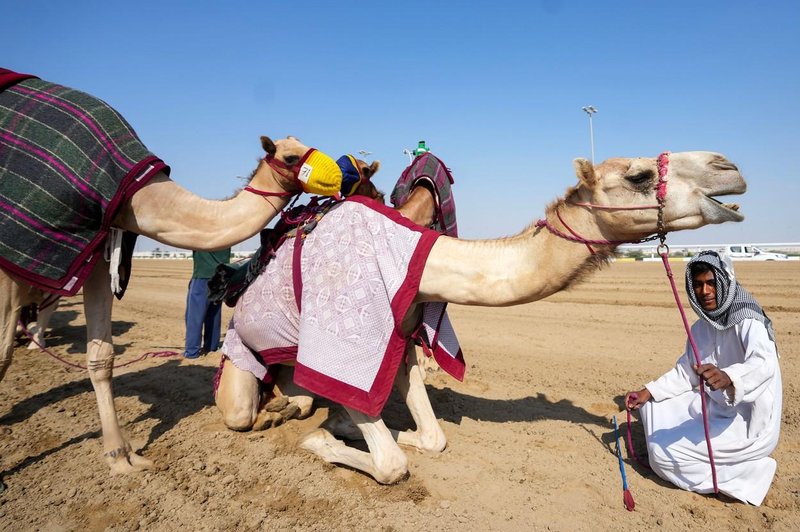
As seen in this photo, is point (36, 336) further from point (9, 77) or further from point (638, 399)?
point (638, 399)

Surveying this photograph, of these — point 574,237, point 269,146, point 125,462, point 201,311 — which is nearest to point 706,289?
point 574,237

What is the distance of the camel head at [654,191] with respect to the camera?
267 centimetres

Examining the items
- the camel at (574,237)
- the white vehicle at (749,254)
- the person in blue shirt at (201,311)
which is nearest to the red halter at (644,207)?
the camel at (574,237)

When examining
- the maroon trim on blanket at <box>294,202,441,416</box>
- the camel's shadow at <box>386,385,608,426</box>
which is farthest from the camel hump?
the camel's shadow at <box>386,385,608,426</box>

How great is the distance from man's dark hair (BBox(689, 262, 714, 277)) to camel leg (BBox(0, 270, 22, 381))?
437cm

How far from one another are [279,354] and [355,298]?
1051 millimetres

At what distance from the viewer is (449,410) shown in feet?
15.7

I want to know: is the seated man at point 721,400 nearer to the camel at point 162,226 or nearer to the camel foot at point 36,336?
the camel at point 162,226

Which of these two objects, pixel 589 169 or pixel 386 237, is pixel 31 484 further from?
pixel 589 169

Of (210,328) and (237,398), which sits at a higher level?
(237,398)

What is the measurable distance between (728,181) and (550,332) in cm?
647

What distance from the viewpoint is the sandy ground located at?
2.94m

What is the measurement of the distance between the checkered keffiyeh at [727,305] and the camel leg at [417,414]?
2.01 m

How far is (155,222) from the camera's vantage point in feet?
11.0
